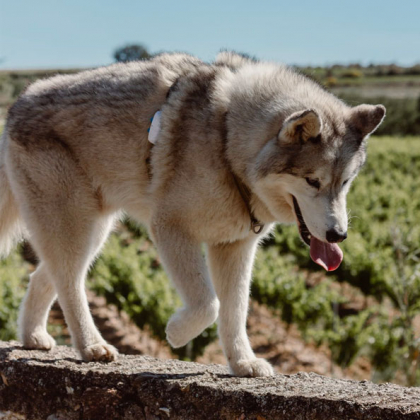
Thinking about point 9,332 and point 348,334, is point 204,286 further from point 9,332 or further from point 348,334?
point 348,334

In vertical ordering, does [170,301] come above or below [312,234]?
below

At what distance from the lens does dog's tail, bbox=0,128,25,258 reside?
A: 5.03 meters

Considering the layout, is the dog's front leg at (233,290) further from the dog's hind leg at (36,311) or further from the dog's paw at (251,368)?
the dog's hind leg at (36,311)

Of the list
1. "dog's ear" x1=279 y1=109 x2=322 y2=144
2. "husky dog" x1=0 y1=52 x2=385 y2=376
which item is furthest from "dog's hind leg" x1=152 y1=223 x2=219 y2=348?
"dog's ear" x1=279 y1=109 x2=322 y2=144

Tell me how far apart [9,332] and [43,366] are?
2.97m

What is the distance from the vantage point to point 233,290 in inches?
176

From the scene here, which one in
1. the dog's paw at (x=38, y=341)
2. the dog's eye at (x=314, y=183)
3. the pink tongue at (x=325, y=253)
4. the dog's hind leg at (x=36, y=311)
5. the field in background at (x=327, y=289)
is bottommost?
the field in background at (x=327, y=289)

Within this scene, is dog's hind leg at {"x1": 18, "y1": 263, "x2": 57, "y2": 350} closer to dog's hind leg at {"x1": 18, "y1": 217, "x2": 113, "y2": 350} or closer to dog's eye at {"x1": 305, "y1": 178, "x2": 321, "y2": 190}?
dog's hind leg at {"x1": 18, "y1": 217, "x2": 113, "y2": 350}

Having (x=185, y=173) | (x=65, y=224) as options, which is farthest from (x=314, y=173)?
(x=65, y=224)

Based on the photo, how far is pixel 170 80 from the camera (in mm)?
4566

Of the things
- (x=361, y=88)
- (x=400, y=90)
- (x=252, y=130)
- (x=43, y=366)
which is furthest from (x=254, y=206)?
(x=400, y=90)

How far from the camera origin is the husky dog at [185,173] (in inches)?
154

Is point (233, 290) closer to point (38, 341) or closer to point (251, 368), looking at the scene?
point (251, 368)

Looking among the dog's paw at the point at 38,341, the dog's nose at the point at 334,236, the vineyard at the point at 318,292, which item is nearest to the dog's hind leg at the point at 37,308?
the dog's paw at the point at 38,341
